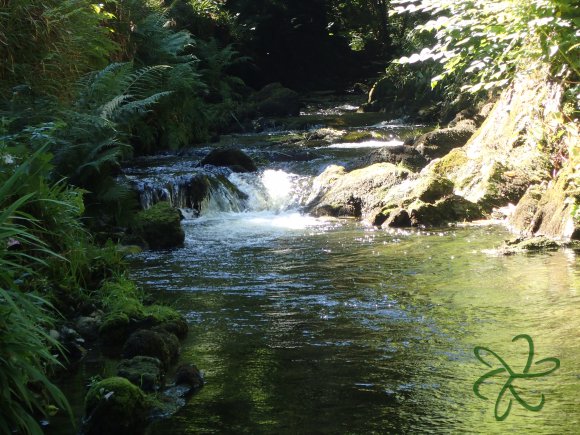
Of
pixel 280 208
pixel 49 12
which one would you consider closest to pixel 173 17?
pixel 280 208

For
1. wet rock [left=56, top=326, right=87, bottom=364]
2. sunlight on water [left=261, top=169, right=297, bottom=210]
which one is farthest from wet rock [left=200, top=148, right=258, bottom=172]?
wet rock [left=56, top=326, right=87, bottom=364]

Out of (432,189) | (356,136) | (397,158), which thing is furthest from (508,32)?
(356,136)

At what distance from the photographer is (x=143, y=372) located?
4297mm

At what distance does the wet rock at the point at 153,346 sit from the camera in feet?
15.4

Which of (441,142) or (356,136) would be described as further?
(356,136)

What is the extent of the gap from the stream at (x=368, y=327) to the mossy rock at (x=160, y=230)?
312 millimetres

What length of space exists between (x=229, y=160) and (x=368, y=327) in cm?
926

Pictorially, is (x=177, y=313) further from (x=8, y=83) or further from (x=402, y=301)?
(x=8, y=83)

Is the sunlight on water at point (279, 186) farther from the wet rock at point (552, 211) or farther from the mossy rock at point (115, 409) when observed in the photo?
the mossy rock at point (115, 409)

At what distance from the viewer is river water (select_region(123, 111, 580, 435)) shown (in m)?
3.81

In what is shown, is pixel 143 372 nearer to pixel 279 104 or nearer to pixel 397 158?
pixel 397 158

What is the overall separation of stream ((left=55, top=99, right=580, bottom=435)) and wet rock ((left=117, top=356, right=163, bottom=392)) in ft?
0.91

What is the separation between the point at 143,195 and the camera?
39.5 feet

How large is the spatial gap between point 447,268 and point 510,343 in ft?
8.23
